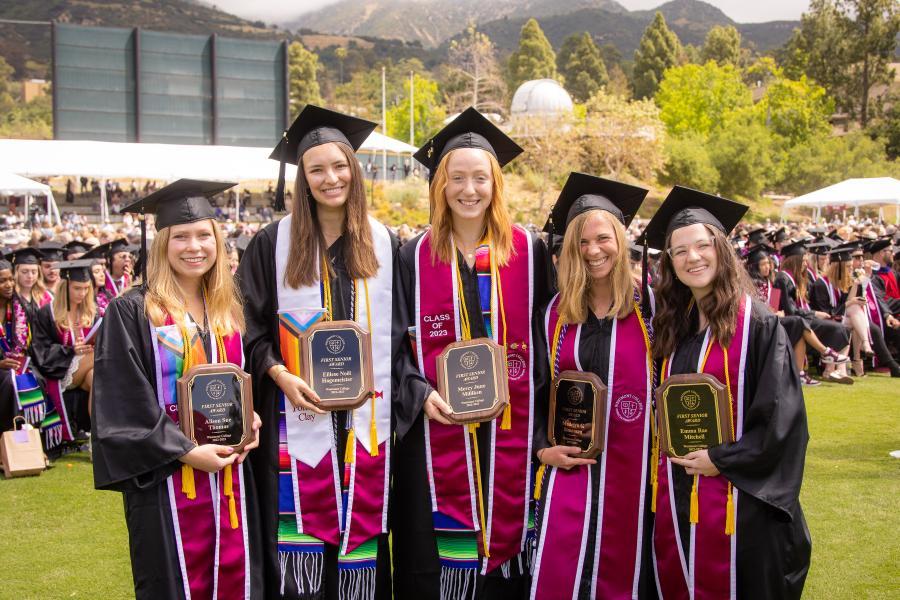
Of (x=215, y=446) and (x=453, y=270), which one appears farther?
(x=453, y=270)

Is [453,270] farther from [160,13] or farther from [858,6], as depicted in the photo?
[160,13]

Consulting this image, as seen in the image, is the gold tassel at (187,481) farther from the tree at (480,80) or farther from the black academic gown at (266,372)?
the tree at (480,80)

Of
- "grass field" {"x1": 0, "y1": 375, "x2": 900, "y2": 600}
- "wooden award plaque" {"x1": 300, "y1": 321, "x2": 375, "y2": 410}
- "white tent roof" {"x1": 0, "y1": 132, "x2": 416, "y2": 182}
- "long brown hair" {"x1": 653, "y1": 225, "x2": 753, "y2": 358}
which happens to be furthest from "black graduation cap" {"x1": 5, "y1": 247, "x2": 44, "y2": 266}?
"white tent roof" {"x1": 0, "y1": 132, "x2": 416, "y2": 182}

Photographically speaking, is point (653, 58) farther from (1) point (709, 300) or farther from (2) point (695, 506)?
(2) point (695, 506)

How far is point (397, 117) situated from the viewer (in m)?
60.9

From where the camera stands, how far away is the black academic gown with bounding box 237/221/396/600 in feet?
11.3

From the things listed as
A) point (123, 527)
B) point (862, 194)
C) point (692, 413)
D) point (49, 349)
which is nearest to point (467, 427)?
point (692, 413)

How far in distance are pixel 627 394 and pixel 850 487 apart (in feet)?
12.9

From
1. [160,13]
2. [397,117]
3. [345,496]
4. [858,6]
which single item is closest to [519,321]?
[345,496]

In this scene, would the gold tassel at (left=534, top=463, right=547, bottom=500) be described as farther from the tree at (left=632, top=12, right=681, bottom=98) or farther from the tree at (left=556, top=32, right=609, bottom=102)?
the tree at (left=556, top=32, right=609, bottom=102)

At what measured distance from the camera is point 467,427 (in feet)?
11.6

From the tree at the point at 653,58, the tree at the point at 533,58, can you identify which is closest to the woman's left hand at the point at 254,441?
the tree at the point at 653,58

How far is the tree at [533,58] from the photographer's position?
77625 mm

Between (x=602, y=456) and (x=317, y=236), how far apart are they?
5.04 ft
